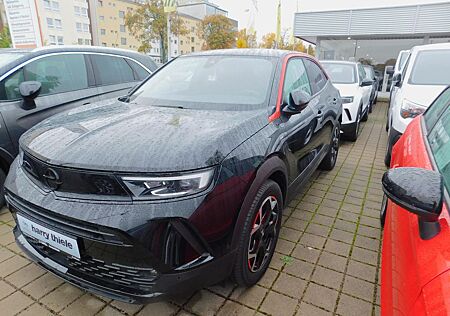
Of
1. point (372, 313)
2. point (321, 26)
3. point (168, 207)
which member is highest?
point (321, 26)

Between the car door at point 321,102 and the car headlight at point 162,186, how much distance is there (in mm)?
2077

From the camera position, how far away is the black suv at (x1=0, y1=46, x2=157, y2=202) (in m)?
3.11

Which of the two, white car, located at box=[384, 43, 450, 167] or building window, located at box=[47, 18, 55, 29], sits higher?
building window, located at box=[47, 18, 55, 29]

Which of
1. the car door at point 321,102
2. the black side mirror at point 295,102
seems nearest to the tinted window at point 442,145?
the black side mirror at point 295,102

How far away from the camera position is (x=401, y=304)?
108cm

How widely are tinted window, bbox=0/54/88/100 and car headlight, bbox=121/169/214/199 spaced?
8.40 ft

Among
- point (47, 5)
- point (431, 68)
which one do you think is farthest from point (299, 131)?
point (47, 5)

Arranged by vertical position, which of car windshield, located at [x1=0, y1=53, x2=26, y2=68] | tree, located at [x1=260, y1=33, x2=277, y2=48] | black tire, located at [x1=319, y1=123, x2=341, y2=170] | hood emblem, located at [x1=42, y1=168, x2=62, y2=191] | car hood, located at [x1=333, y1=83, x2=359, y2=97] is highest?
tree, located at [x1=260, y1=33, x2=277, y2=48]

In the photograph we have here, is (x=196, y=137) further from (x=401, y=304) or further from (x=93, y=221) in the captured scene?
(x=401, y=304)

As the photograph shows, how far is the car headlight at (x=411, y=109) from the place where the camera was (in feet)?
12.9

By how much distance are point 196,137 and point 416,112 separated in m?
3.51

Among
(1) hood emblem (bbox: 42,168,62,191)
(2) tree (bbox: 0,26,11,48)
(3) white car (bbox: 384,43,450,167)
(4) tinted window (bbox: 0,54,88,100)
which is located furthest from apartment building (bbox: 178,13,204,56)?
(1) hood emblem (bbox: 42,168,62,191)

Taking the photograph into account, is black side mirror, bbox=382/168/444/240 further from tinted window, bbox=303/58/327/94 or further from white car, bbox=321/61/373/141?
white car, bbox=321/61/373/141

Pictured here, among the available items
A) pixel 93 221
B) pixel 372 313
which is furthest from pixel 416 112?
pixel 93 221
